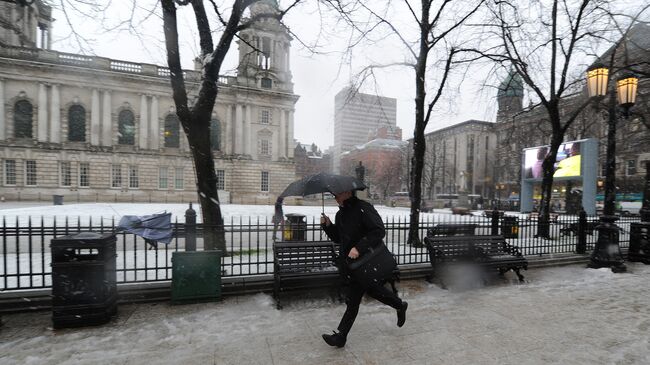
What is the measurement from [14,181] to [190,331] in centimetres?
4587

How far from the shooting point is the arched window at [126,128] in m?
40.3

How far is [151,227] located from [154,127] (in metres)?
39.5

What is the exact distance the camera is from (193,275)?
535 cm

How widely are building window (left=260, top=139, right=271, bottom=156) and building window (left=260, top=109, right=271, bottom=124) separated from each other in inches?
112

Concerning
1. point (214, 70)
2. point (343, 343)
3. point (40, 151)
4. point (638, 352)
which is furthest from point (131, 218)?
point (40, 151)

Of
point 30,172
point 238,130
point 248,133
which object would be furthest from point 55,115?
point 248,133

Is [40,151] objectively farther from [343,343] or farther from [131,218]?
[343,343]

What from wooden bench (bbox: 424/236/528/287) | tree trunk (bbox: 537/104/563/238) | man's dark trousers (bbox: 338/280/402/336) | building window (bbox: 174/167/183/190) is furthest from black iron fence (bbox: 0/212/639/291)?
building window (bbox: 174/167/183/190)

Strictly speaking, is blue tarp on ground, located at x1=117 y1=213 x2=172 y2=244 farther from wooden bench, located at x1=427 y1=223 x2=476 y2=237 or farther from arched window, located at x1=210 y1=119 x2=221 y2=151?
arched window, located at x1=210 y1=119 x2=221 y2=151

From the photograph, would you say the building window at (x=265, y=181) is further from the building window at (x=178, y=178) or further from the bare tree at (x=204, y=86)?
the bare tree at (x=204, y=86)

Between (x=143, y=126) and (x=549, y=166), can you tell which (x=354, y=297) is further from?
(x=143, y=126)

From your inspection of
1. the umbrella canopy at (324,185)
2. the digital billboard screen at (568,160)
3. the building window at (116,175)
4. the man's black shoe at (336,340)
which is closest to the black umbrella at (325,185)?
the umbrella canopy at (324,185)

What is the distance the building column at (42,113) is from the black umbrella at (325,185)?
46538 millimetres

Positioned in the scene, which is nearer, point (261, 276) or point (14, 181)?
point (261, 276)
